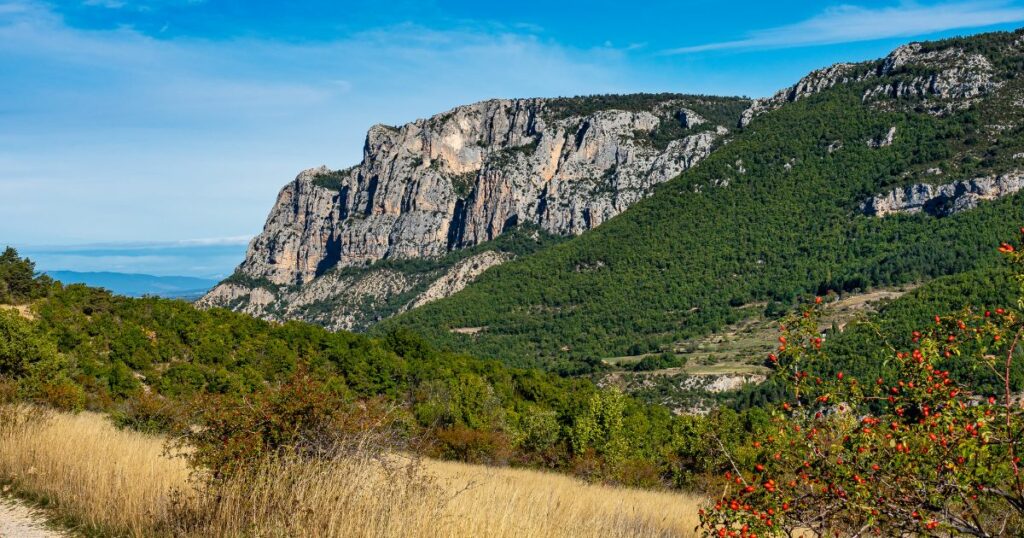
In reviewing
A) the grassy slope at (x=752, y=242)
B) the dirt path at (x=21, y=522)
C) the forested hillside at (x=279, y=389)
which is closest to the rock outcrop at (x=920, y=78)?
the grassy slope at (x=752, y=242)

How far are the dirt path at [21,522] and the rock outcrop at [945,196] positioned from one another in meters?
124

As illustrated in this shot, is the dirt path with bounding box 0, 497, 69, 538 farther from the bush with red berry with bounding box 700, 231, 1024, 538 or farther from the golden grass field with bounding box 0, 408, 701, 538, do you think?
the bush with red berry with bounding box 700, 231, 1024, 538

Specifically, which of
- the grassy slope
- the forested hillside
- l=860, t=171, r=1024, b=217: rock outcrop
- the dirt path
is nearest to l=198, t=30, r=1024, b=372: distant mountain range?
l=860, t=171, r=1024, b=217: rock outcrop

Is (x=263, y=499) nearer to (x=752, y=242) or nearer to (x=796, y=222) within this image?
(x=752, y=242)

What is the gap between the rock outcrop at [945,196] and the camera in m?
103

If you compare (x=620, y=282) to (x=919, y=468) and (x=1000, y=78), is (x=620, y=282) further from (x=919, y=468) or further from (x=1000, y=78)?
(x=919, y=468)

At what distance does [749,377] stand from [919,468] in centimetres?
7580

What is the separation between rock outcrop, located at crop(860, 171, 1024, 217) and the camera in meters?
103

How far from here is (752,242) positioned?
13000 cm

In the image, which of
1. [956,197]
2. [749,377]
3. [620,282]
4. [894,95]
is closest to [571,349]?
[620,282]

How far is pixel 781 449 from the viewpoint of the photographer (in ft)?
17.3

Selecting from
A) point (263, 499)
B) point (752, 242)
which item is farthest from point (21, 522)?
point (752, 242)

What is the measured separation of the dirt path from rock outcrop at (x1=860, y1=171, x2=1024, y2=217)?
406 ft

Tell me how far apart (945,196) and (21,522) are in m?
130
